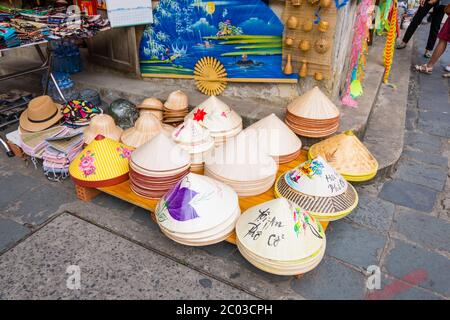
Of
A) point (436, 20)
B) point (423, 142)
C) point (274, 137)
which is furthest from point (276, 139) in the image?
point (436, 20)

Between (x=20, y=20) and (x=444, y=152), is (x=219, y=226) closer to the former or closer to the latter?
(x=444, y=152)

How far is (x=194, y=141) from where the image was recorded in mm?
3297

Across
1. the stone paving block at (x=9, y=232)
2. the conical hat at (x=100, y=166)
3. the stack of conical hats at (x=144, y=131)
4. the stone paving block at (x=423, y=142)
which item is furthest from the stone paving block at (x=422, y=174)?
the stone paving block at (x=9, y=232)

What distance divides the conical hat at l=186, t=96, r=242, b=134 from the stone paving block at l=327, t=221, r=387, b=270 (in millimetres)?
1441

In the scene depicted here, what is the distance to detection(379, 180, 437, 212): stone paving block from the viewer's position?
11.3ft

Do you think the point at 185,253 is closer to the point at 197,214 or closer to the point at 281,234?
the point at 197,214

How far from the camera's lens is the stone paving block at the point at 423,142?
4.48 m

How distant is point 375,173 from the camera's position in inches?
139

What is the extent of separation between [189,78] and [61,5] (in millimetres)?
2564

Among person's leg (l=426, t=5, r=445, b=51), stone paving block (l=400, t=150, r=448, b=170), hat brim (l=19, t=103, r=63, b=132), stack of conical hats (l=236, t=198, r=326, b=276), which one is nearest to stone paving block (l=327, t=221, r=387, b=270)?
stack of conical hats (l=236, t=198, r=326, b=276)

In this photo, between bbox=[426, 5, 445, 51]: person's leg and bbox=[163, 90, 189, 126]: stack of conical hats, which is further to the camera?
bbox=[426, 5, 445, 51]: person's leg

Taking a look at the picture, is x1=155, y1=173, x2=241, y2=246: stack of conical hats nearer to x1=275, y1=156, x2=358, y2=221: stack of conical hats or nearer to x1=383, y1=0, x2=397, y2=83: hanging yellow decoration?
x1=275, y1=156, x2=358, y2=221: stack of conical hats

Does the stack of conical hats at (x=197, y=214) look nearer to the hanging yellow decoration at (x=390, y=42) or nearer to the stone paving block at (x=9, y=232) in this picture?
the stone paving block at (x=9, y=232)
